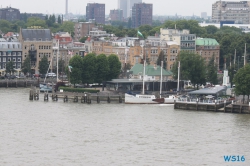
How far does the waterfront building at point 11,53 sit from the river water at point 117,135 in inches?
1299

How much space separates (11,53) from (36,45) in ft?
10.6

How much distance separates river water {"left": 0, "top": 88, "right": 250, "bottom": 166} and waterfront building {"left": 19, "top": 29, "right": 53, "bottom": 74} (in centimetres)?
3475

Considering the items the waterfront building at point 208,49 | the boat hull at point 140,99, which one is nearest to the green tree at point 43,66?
the waterfront building at point 208,49

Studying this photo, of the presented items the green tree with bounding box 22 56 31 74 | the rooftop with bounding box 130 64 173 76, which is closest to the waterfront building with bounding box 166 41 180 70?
the rooftop with bounding box 130 64 173 76

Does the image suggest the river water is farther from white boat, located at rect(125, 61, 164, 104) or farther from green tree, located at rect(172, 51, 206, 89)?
green tree, located at rect(172, 51, 206, 89)

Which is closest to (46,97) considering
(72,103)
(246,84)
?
(72,103)

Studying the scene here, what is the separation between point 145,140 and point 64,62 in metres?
52.8

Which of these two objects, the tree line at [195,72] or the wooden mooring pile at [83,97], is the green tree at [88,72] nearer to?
the wooden mooring pile at [83,97]

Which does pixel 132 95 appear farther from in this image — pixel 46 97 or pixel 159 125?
pixel 159 125

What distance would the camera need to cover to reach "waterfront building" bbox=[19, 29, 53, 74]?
104000 millimetres

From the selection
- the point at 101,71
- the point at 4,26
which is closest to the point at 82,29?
the point at 4,26

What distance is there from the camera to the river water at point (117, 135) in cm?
4600

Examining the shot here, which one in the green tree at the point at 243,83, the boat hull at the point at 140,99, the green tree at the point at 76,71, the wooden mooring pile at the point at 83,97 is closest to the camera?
the green tree at the point at 243,83

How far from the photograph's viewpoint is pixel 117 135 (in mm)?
53000
